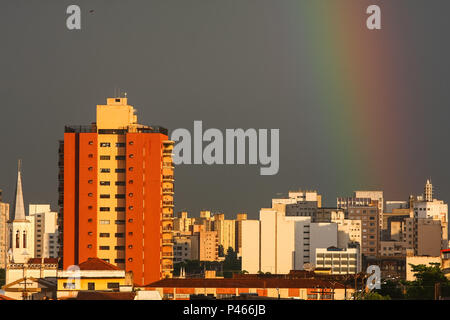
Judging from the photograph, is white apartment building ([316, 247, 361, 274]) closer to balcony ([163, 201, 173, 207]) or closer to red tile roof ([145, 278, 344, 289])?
balcony ([163, 201, 173, 207])

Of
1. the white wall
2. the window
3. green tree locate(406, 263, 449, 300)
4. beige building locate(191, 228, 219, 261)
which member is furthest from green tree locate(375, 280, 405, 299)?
beige building locate(191, 228, 219, 261)

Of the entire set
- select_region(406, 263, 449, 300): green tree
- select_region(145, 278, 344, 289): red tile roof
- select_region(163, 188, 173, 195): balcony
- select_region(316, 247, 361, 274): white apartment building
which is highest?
select_region(163, 188, 173, 195): balcony

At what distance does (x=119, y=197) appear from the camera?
3113 inches

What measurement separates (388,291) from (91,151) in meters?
24.9

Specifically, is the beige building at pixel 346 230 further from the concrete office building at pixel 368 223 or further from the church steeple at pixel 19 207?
the church steeple at pixel 19 207

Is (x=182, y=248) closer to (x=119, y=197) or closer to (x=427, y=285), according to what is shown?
(x=119, y=197)

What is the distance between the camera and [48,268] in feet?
245

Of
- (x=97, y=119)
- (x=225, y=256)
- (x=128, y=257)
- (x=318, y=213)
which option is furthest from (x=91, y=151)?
(x=225, y=256)

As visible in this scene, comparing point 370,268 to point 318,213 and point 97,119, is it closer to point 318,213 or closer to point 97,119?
point 318,213

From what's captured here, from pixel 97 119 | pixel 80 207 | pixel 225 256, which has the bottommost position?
pixel 225 256

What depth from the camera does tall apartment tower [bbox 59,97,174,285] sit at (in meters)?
76.7

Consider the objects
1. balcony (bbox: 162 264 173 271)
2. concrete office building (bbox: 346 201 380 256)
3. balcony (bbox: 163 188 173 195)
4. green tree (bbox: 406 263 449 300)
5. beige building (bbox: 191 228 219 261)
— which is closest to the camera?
green tree (bbox: 406 263 449 300)

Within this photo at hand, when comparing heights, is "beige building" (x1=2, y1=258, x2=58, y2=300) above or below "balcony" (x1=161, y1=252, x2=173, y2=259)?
below
